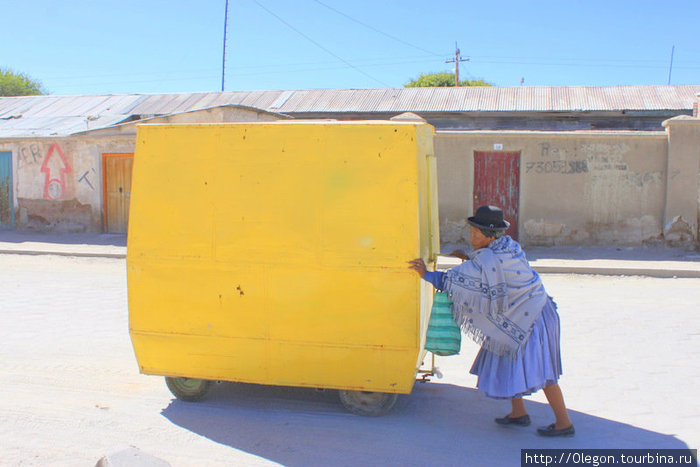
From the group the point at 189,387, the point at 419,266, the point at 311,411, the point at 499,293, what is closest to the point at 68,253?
the point at 189,387

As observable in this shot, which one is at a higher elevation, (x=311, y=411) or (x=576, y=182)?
(x=576, y=182)

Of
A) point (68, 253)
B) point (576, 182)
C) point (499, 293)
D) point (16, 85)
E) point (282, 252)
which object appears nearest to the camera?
point (499, 293)

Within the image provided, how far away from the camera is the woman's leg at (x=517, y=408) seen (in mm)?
3975

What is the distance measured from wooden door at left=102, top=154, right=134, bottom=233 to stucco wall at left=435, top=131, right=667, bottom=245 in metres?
7.72

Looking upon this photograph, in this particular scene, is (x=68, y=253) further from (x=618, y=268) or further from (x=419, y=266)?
(x=419, y=266)

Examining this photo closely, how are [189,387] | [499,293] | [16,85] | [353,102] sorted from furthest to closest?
[16,85]
[353,102]
[189,387]
[499,293]

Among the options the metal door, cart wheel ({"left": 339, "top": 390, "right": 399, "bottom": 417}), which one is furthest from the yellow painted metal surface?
the metal door

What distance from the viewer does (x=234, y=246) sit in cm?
400

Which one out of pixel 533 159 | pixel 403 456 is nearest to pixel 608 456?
pixel 403 456

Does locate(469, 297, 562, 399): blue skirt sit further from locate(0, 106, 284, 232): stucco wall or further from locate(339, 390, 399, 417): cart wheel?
locate(0, 106, 284, 232): stucco wall

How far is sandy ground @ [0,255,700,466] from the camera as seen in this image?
3629 millimetres

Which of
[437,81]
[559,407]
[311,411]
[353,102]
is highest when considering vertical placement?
[437,81]

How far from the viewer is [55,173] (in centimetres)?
1561

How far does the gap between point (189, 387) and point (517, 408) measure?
2.23 metres
